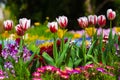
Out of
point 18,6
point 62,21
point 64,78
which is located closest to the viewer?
point 64,78

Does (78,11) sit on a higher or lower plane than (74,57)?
higher

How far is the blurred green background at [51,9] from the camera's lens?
17.7 m

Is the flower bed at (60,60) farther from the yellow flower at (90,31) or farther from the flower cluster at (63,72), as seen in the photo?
the yellow flower at (90,31)

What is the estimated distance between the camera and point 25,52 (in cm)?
571

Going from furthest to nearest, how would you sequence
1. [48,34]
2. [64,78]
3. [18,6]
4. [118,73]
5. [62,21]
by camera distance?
1. [18,6]
2. [48,34]
3. [62,21]
4. [118,73]
5. [64,78]

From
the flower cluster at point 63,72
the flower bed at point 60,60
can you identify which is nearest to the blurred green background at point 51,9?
the flower bed at point 60,60

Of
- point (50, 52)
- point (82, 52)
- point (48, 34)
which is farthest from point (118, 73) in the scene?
point (48, 34)

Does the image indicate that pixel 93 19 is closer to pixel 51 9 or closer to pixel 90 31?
pixel 90 31

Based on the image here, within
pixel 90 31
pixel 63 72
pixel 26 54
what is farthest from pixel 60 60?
pixel 90 31

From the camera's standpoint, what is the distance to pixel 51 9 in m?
17.8

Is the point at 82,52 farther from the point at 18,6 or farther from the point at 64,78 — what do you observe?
the point at 18,6

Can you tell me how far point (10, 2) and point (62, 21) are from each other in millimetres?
12310

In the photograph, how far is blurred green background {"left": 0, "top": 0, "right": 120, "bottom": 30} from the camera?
698 inches

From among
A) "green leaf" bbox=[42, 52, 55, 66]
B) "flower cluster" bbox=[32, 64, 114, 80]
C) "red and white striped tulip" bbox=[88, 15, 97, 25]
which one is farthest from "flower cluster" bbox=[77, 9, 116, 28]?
"flower cluster" bbox=[32, 64, 114, 80]
